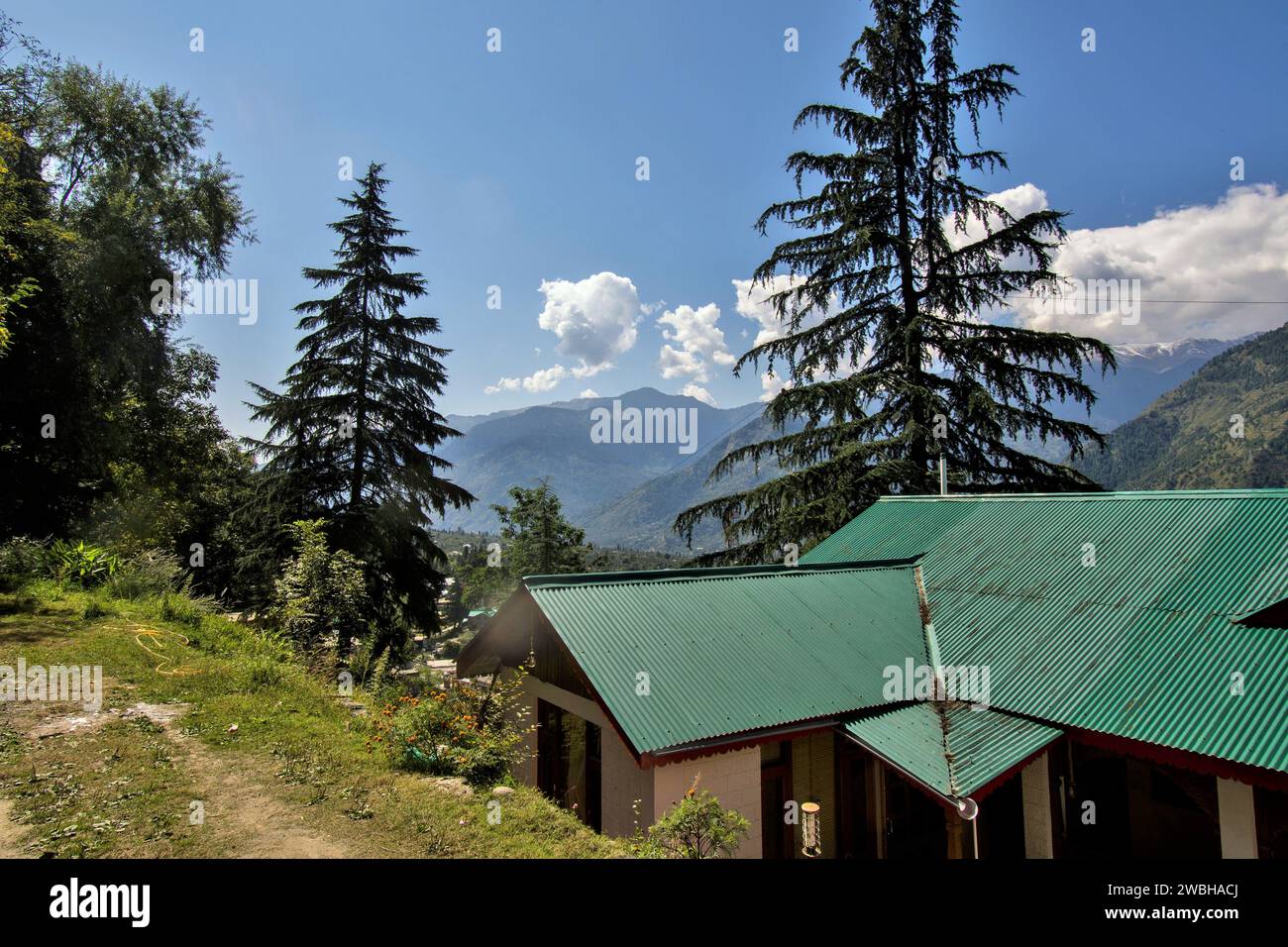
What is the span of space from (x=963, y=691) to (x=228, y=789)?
1068cm

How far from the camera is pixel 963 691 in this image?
10.4 metres

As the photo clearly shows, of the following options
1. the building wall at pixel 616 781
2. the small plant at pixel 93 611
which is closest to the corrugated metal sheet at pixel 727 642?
the building wall at pixel 616 781

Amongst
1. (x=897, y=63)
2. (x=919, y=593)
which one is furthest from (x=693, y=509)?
(x=897, y=63)

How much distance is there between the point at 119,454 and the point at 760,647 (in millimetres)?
22928

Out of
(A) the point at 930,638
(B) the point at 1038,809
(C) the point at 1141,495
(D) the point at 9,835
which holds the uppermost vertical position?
(C) the point at 1141,495

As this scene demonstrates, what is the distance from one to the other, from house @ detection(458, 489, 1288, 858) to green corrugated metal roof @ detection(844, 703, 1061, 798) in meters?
0.04

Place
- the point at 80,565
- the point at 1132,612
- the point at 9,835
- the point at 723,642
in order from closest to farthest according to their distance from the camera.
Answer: the point at 9,835 < the point at 1132,612 < the point at 723,642 < the point at 80,565

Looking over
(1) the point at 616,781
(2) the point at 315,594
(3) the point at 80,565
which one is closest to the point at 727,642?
(1) the point at 616,781

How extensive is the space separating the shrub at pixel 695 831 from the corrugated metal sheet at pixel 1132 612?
559 cm

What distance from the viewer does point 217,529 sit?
108ft

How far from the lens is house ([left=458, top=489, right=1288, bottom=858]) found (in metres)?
8.14

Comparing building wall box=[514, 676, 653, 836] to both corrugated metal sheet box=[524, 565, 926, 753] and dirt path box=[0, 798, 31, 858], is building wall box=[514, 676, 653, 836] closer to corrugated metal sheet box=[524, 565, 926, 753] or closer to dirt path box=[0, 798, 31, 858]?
corrugated metal sheet box=[524, 565, 926, 753]

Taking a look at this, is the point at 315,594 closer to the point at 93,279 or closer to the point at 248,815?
the point at 248,815

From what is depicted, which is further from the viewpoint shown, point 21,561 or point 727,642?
point 21,561
